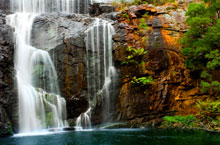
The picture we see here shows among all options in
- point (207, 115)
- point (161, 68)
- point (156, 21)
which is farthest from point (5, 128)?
point (156, 21)

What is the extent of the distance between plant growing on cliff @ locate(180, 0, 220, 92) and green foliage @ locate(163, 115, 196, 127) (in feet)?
7.56

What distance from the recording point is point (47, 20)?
61.0ft

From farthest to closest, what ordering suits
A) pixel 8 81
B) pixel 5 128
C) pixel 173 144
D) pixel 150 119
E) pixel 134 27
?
pixel 134 27
pixel 150 119
pixel 8 81
pixel 5 128
pixel 173 144

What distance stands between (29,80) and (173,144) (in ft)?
34.9

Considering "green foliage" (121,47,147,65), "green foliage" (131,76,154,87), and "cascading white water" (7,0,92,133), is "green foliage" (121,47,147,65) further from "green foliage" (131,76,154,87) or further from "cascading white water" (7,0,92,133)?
"cascading white water" (7,0,92,133)

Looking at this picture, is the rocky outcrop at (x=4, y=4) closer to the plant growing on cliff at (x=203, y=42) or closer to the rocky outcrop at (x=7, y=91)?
the rocky outcrop at (x=7, y=91)

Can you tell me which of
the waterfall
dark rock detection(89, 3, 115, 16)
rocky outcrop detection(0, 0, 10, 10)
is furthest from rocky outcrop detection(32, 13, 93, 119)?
rocky outcrop detection(0, 0, 10, 10)

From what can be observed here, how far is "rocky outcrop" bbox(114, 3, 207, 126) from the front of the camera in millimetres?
16656

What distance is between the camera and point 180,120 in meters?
16.2

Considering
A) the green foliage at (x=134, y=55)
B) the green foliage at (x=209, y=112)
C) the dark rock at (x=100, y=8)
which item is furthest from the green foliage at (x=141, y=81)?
the dark rock at (x=100, y=8)

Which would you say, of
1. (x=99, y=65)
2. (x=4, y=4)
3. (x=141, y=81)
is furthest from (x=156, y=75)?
Result: (x=4, y=4)

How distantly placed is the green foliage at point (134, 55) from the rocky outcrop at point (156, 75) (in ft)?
1.05

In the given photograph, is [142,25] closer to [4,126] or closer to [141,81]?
[141,81]

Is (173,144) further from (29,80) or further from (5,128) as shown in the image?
(29,80)
